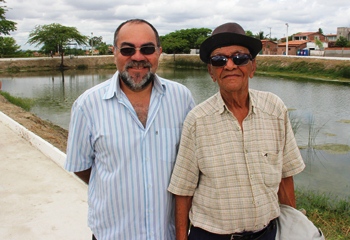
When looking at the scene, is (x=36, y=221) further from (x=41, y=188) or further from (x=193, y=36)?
(x=193, y=36)

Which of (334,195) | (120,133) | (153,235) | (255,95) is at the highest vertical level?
(255,95)

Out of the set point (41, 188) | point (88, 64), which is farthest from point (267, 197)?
point (88, 64)

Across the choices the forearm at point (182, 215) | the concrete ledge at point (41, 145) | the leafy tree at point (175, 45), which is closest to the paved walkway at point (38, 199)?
the concrete ledge at point (41, 145)

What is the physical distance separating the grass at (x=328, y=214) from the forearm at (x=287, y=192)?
2.02 meters

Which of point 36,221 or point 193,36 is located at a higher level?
point 193,36

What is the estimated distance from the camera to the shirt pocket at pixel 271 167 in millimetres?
1588

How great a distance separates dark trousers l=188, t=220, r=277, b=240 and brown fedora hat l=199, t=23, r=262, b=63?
790mm

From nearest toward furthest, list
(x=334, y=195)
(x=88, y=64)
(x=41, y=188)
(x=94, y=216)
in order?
1. (x=94, y=216)
2. (x=41, y=188)
3. (x=334, y=195)
4. (x=88, y=64)

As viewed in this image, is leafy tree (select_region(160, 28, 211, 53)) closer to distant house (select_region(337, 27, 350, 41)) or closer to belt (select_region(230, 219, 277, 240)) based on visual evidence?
distant house (select_region(337, 27, 350, 41))

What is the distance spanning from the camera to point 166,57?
4909 cm

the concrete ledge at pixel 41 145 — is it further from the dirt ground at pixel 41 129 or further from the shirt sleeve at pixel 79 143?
the shirt sleeve at pixel 79 143

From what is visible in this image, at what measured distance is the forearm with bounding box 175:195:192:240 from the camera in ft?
5.56

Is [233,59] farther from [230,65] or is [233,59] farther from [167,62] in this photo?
[167,62]

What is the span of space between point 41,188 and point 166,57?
45.7 m
